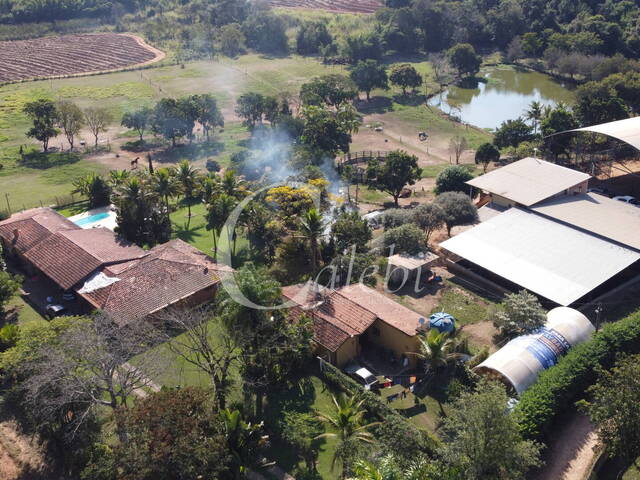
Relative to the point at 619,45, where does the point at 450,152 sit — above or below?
below

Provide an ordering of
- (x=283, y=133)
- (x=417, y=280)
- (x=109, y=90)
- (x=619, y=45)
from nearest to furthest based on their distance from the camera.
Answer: (x=417, y=280) < (x=283, y=133) < (x=109, y=90) < (x=619, y=45)

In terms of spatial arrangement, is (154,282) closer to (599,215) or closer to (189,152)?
(599,215)

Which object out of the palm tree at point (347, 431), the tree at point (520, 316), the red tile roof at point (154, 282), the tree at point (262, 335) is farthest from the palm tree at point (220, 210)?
the tree at point (520, 316)

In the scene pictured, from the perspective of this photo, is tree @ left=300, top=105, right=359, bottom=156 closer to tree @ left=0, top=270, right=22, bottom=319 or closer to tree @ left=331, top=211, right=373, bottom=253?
tree @ left=331, top=211, right=373, bottom=253

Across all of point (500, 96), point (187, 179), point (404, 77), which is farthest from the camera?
point (500, 96)

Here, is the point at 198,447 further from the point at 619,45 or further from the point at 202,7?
the point at 202,7

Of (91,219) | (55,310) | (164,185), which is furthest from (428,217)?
(91,219)

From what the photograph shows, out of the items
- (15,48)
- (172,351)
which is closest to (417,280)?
(172,351)
